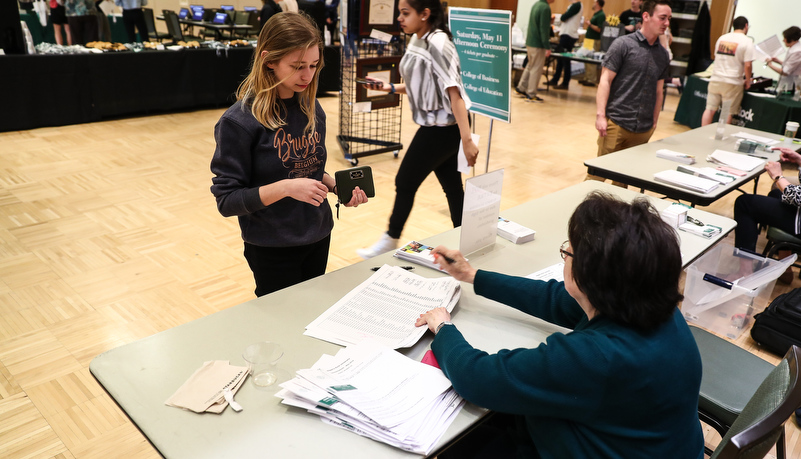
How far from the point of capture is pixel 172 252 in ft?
12.0

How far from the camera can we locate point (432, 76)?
3160 mm

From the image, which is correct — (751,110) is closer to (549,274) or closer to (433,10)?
(433,10)

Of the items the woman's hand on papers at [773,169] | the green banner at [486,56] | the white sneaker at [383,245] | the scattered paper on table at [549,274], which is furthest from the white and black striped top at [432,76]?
the woman's hand on papers at [773,169]

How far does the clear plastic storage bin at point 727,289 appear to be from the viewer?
8.60 feet

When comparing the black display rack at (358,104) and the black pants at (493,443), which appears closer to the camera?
the black pants at (493,443)

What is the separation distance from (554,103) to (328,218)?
813cm

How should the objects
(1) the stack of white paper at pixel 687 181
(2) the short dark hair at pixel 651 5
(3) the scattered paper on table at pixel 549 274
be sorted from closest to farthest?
(3) the scattered paper on table at pixel 549 274
(1) the stack of white paper at pixel 687 181
(2) the short dark hair at pixel 651 5

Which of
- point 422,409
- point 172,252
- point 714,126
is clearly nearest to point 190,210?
point 172,252

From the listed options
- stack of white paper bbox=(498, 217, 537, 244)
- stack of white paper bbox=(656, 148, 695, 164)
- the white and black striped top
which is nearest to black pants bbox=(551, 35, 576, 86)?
stack of white paper bbox=(656, 148, 695, 164)

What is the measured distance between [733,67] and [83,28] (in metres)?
9.33

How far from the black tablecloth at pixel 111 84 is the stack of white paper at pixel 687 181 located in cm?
471

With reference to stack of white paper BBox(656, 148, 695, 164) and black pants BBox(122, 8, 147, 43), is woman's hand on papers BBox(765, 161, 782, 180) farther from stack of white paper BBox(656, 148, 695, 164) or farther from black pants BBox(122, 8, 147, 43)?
→ black pants BBox(122, 8, 147, 43)

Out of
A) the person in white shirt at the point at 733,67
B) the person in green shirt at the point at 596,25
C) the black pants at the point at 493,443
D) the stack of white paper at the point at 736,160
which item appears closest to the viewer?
the black pants at the point at 493,443

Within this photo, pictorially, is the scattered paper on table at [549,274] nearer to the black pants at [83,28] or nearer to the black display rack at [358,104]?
the black display rack at [358,104]
